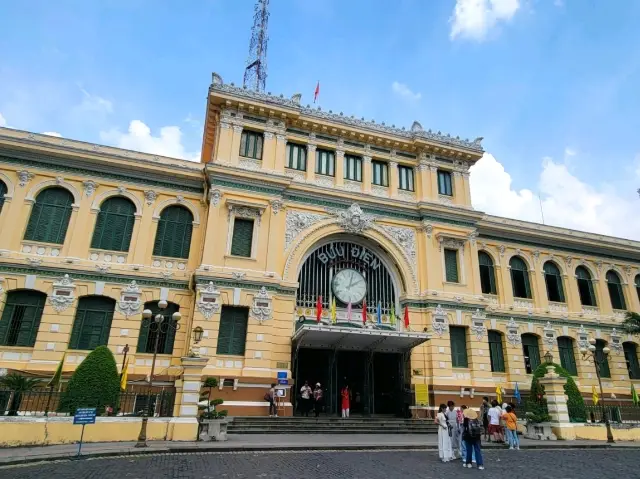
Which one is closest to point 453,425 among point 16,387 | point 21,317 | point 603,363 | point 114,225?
point 16,387

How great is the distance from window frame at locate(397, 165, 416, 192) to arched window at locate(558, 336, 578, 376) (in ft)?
46.0

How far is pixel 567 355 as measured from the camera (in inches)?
1116

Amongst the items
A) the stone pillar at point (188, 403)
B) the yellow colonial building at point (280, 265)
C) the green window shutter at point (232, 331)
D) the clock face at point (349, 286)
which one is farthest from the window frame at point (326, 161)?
the stone pillar at point (188, 403)

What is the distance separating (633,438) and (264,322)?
17.1 metres

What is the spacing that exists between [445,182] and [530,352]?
11971 millimetres

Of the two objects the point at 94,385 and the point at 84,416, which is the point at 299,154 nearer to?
the point at 94,385

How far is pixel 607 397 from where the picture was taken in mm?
27891

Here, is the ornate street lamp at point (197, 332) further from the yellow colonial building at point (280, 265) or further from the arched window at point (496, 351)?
the arched window at point (496, 351)

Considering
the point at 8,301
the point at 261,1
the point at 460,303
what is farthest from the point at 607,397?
the point at 261,1

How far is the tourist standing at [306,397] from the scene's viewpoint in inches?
782

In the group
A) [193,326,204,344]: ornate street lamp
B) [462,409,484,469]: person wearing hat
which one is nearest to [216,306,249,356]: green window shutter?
[193,326,204,344]: ornate street lamp

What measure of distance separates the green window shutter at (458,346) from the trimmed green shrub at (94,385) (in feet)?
55.1

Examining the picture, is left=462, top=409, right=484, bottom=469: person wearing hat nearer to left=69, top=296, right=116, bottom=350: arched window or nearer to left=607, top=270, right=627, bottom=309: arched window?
left=69, top=296, right=116, bottom=350: arched window

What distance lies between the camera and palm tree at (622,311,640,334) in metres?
28.3
